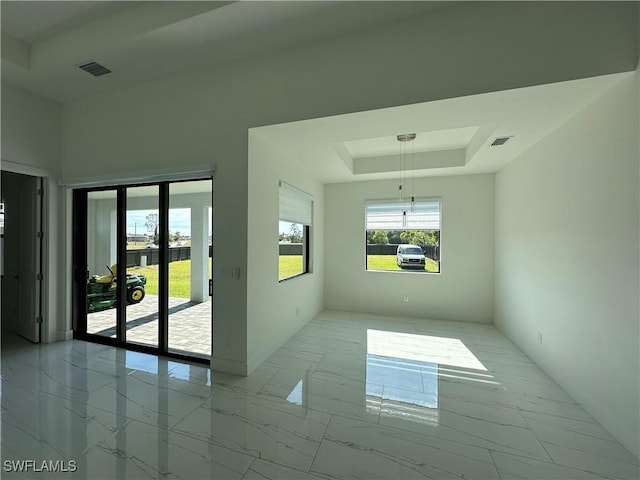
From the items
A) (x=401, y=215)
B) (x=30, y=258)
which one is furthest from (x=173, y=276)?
(x=401, y=215)

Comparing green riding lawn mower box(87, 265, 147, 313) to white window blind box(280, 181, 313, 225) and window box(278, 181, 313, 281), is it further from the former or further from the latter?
white window blind box(280, 181, 313, 225)

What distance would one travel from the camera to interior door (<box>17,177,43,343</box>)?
141 inches

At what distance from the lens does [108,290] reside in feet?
12.7

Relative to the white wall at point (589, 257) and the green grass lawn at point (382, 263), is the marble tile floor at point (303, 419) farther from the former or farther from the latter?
the green grass lawn at point (382, 263)

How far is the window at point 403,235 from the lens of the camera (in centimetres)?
493

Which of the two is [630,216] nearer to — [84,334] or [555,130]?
[555,130]

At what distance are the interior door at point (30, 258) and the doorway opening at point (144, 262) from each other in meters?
0.39

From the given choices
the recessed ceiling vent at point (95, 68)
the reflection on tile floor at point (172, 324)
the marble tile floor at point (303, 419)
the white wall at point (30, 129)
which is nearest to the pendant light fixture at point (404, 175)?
the marble tile floor at point (303, 419)

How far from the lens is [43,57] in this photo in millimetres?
2816

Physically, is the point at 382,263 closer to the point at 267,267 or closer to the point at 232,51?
the point at 267,267

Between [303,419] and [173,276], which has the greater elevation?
[173,276]

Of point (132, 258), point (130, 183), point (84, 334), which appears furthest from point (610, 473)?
point (84, 334)

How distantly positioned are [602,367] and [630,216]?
1235mm

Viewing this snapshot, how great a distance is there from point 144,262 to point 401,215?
4.28 meters
